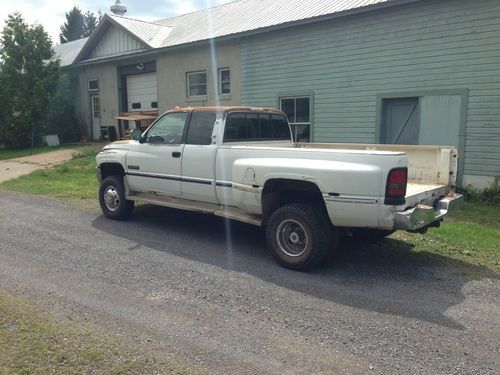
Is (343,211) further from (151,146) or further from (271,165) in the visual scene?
(151,146)

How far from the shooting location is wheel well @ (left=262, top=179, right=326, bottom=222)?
5.24 m

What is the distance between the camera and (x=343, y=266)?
5445mm

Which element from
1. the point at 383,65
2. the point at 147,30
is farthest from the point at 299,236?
the point at 147,30

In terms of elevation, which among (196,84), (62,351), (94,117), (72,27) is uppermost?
(72,27)

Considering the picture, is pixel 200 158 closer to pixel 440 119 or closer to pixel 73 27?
pixel 440 119

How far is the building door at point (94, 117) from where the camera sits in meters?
22.3

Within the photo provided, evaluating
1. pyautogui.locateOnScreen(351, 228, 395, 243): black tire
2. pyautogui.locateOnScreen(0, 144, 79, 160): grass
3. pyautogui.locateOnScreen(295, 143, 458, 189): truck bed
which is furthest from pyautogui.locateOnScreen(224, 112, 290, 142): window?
pyautogui.locateOnScreen(0, 144, 79, 160): grass

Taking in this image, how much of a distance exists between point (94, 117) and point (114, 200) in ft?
53.9

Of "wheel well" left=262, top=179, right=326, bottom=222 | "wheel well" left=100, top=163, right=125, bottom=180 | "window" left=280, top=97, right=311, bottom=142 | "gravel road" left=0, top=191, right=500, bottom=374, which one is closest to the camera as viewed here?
"gravel road" left=0, top=191, right=500, bottom=374

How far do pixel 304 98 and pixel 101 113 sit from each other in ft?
39.9

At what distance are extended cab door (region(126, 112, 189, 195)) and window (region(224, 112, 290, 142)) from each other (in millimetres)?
759

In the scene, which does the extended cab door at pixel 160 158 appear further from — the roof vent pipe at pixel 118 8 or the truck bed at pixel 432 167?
the roof vent pipe at pixel 118 8

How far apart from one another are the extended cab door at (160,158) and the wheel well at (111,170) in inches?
17.4

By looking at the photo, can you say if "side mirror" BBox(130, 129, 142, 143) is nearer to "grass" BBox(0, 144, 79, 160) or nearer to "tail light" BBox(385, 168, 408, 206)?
"tail light" BBox(385, 168, 408, 206)
